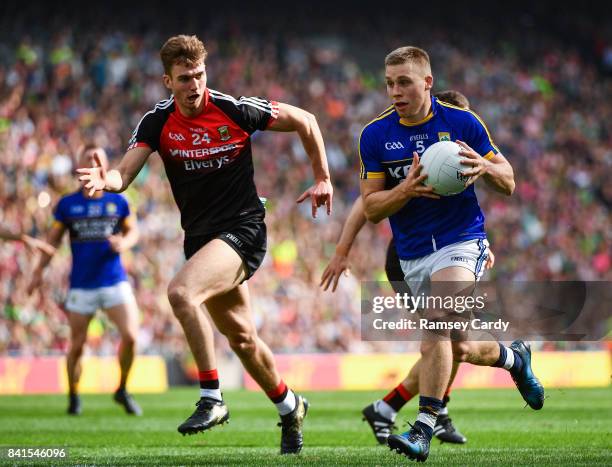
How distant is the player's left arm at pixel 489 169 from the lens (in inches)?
252

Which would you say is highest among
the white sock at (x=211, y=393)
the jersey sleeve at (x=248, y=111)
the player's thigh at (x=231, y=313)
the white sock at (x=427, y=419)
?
the jersey sleeve at (x=248, y=111)

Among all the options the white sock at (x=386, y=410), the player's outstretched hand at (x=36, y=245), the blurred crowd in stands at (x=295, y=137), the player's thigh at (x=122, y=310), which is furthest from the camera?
the blurred crowd in stands at (x=295, y=137)

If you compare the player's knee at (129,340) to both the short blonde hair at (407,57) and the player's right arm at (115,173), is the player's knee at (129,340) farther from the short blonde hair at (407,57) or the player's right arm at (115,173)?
the short blonde hair at (407,57)

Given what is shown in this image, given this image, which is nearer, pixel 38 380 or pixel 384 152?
pixel 384 152

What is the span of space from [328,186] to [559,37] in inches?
1036

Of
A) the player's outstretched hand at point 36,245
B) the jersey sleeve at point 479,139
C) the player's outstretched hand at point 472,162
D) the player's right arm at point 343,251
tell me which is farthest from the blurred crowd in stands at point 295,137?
the player's outstretched hand at point 472,162

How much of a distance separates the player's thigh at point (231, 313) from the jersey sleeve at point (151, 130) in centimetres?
116

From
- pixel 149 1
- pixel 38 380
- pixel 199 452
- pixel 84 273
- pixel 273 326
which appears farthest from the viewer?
pixel 149 1

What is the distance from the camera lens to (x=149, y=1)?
28.1m

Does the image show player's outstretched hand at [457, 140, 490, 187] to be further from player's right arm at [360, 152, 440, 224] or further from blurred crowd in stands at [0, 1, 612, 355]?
blurred crowd in stands at [0, 1, 612, 355]

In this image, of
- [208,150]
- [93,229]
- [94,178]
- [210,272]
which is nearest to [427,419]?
[210,272]

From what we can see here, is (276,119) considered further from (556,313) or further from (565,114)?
(565,114)

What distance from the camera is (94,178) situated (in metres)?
6.59

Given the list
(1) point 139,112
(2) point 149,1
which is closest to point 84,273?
(1) point 139,112
